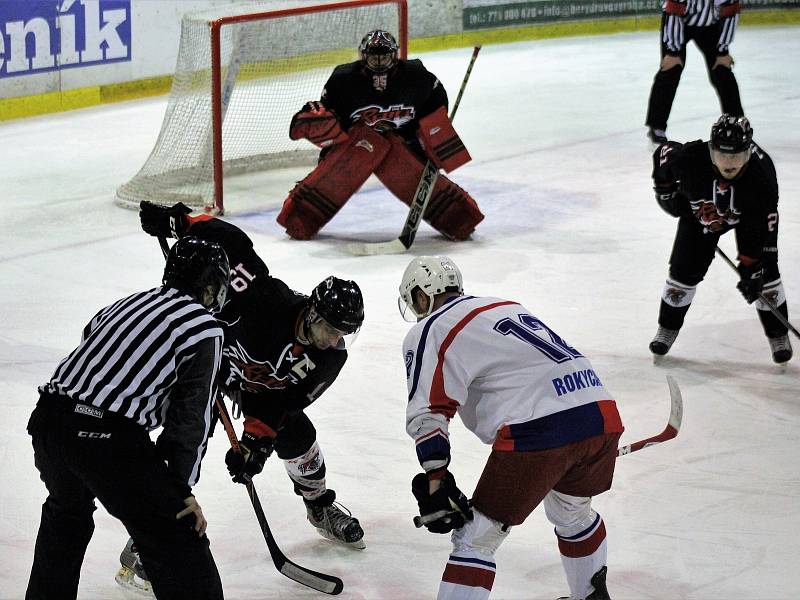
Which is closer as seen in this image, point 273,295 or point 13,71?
point 273,295

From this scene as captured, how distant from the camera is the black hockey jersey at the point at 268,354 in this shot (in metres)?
2.95

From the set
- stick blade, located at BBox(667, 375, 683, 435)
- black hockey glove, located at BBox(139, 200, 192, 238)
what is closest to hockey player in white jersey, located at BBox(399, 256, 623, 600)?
stick blade, located at BBox(667, 375, 683, 435)

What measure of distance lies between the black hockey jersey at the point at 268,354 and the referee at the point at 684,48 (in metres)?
4.91

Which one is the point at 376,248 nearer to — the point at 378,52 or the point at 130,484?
the point at 378,52

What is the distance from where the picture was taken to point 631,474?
365cm

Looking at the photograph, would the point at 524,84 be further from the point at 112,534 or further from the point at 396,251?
the point at 112,534

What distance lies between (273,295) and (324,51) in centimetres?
448

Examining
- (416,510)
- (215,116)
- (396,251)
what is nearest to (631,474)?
(416,510)

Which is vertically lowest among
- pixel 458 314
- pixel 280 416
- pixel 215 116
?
pixel 215 116

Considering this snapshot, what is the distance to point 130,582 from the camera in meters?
2.99

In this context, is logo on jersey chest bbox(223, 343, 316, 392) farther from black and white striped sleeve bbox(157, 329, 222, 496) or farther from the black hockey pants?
the black hockey pants

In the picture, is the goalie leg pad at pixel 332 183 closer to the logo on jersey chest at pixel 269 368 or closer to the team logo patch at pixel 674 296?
the team logo patch at pixel 674 296

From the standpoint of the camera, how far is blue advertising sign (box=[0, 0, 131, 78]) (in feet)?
27.0

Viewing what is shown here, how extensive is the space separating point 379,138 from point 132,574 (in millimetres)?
3341
